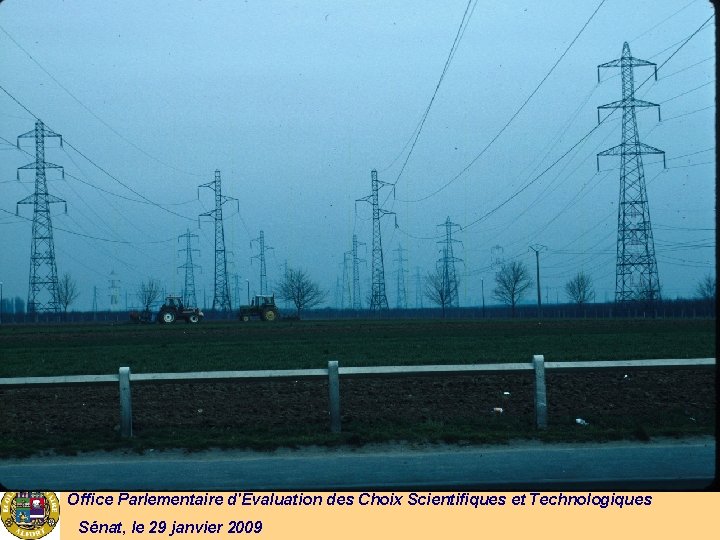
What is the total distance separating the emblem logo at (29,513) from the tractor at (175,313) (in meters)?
63.0

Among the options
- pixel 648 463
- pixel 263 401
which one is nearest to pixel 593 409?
pixel 648 463

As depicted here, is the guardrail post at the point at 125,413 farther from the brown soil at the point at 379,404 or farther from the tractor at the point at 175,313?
the tractor at the point at 175,313

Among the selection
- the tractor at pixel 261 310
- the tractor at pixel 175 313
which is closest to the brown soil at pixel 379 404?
the tractor at pixel 175 313

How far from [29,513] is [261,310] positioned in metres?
70.3

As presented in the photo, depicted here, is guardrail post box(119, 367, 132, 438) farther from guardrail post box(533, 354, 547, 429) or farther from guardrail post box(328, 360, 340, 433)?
guardrail post box(533, 354, 547, 429)

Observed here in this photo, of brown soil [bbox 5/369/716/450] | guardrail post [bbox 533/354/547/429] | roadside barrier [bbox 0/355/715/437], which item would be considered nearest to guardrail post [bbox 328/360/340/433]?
roadside barrier [bbox 0/355/715/437]

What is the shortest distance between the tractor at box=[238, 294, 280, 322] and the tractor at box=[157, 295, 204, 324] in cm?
662

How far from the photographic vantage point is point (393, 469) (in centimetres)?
965

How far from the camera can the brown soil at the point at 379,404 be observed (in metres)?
12.5

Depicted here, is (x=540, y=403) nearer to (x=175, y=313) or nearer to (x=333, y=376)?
(x=333, y=376)

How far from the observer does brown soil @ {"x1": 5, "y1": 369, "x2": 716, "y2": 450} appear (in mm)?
12477

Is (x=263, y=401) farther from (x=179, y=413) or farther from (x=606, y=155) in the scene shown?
(x=606, y=155)

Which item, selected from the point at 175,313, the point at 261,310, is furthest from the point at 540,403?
the point at 261,310

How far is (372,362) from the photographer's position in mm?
20203
